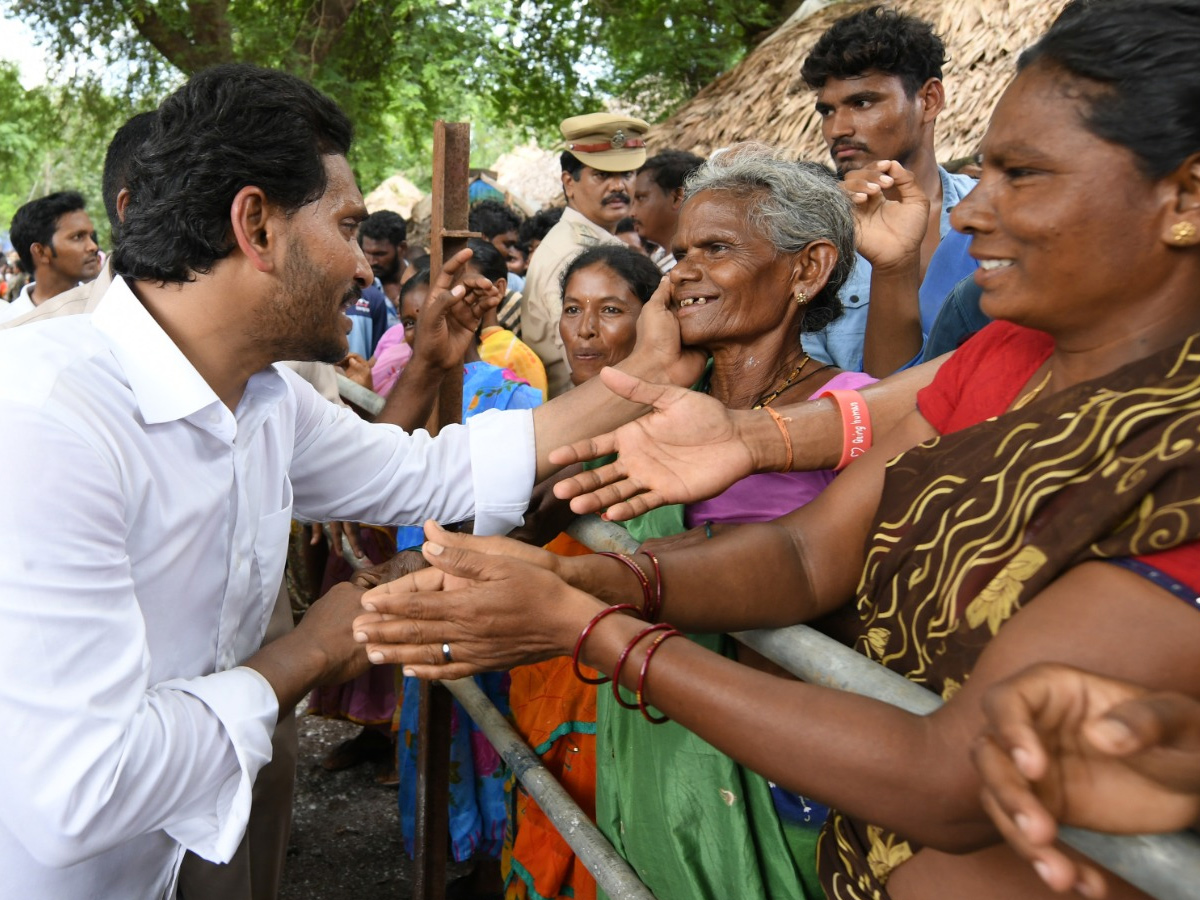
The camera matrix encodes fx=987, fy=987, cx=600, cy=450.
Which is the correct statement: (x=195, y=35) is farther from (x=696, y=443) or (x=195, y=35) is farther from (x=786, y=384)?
(x=696, y=443)

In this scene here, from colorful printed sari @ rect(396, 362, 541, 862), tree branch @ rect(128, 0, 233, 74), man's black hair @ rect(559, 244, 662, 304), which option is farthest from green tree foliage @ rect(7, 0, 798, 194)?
colorful printed sari @ rect(396, 362, 541, 862)

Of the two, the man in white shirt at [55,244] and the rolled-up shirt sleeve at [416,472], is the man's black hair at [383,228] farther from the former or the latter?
the rolled-up shirt sleeve at [416,472]

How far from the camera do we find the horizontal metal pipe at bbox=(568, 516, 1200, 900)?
2.83ft

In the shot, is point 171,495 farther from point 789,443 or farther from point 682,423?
point 789,443

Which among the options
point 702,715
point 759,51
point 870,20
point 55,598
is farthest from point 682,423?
point 759,51

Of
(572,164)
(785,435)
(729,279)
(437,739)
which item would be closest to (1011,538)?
(785,435)

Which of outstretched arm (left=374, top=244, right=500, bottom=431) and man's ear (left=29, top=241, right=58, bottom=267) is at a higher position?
man's ear (left=29, top=241, right=58, bottom=267)

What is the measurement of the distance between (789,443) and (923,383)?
0.32 m

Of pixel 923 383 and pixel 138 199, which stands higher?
pixel 138 199

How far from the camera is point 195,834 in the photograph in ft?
5.78

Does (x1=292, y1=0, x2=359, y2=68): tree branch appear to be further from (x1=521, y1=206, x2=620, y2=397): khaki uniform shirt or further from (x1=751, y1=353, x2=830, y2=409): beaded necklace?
(x1=751, y1=353, x2=830, y2=409): beaded necklace

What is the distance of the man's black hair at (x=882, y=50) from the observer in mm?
3457

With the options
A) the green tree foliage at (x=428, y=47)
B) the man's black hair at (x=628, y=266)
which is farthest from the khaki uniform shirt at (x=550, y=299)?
→ the green tree foliage at (x=428, y=47)

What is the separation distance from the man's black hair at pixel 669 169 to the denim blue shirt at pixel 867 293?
6.62 ft
